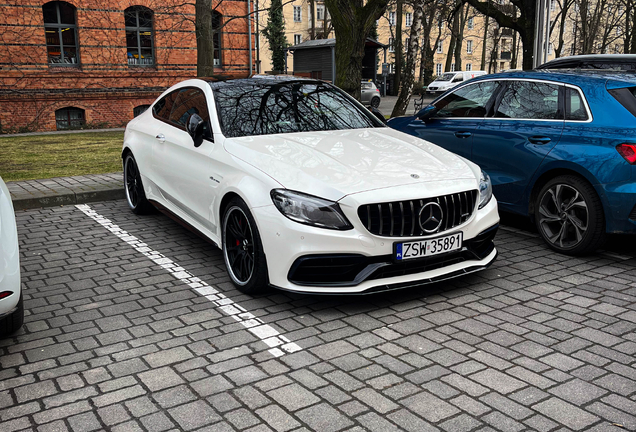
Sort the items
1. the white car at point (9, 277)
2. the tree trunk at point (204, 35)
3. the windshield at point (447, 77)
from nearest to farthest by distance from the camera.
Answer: the white car at point (9, 277) → the tree trunk at point (204, 35) → the windshield at point (447, 77)

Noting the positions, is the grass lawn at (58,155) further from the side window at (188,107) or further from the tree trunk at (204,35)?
the side window at (188,107)

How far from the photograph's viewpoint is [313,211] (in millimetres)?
4453

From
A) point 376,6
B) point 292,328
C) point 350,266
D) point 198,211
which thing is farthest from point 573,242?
point 376,6

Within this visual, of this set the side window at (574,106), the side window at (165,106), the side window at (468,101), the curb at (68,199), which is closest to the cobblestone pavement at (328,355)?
the side window at (574,106)

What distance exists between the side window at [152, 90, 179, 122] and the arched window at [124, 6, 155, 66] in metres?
17.5

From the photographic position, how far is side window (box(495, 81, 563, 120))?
6309 mm

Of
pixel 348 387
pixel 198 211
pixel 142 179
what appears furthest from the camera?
pixel 142 179

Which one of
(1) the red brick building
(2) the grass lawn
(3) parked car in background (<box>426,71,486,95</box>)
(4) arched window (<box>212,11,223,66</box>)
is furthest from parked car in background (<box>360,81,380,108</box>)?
(2) the grass lawn

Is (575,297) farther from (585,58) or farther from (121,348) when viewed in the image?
(585,58)

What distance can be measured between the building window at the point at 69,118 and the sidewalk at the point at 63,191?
13509 millimetres

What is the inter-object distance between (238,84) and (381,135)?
4.95ft

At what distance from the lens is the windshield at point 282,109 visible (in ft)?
18.7

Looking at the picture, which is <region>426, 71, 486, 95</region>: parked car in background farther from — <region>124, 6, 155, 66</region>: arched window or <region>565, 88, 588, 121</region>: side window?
<region>565, 88, 588, 121</region>: side window

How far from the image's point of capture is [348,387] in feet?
11.5
